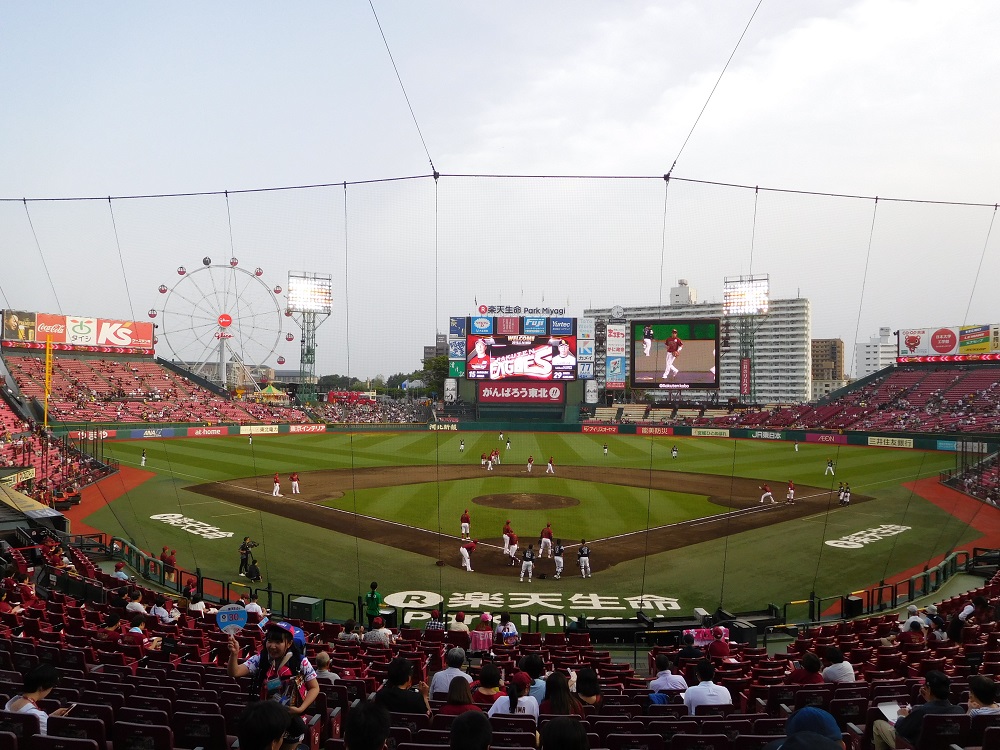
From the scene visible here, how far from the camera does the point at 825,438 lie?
57188mm

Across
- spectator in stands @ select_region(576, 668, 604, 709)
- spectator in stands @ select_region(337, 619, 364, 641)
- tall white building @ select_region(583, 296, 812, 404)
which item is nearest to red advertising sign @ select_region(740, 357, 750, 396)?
tall white building @ select_region(583, 296, 812, 404)

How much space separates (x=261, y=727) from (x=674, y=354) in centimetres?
6199

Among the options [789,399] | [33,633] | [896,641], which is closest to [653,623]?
[896,641]

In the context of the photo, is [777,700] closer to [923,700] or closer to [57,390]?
[923,700]

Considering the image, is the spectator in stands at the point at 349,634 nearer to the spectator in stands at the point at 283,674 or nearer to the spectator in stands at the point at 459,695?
the spectator in stands at the point at 283,674

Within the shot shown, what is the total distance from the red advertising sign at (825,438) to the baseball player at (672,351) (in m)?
13.4

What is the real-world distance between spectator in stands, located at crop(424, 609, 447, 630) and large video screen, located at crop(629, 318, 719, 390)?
49.6m

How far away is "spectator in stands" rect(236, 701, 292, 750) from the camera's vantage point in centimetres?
310

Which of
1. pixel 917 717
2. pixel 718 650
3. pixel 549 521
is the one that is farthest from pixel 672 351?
pixel 917 717

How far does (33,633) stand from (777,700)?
9.74 metres

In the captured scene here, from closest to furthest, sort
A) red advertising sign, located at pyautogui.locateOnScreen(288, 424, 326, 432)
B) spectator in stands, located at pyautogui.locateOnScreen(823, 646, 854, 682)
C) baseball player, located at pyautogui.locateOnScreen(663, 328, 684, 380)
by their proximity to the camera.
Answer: spectator in stands, located at pyautogui.locateOnScreen(823, 646, 854, 682)
baseball player, located at pyautogui.locateOnScreen(663, 328, 684, 380)
red advertising sign, located at pyautogui.locateOnScreen(288, 424, 326, 432)

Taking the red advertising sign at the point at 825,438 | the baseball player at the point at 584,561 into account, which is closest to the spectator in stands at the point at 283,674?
the baseball player at the point at 584,561

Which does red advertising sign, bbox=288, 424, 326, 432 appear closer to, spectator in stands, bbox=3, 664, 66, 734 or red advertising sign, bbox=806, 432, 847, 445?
red advertising sign, bbox=806, 432, 847, 445

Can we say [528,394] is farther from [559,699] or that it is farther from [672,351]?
[559,699]
